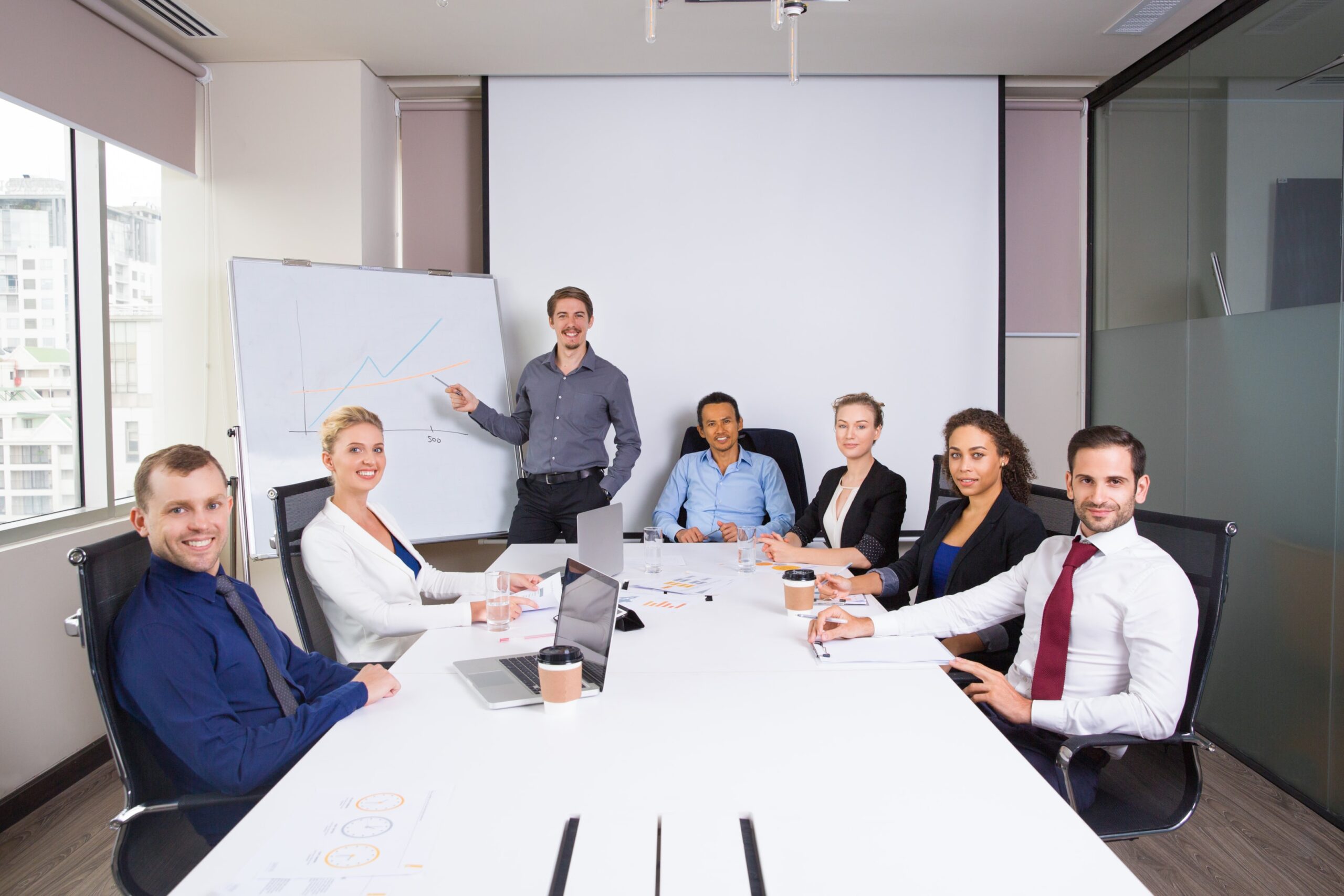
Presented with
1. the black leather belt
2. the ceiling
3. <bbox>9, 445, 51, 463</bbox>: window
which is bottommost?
the black leather belt

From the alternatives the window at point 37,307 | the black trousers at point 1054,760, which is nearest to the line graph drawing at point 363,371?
the window at point 37,307

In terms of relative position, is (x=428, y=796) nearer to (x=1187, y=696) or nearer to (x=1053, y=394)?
(x=1187, y=696)

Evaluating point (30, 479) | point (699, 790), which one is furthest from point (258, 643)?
point (30, 479)

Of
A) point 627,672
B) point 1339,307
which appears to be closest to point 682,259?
point 1339,307

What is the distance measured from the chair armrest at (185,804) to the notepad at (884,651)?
107 cm

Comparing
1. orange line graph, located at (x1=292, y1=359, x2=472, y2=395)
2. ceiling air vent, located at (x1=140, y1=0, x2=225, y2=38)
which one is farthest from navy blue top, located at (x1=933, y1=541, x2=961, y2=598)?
ceiling air vent, located at (x1=140, y1=0, x2=225, y2=38)

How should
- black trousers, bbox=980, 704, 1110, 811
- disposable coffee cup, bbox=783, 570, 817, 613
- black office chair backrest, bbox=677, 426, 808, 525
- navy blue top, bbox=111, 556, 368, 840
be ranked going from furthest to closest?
black office chair backrest, bbox=677, 426, 808, 525 < disposable coffee cup, bbox=783, 570, 817, 613 < black trousers, bbox=980, 704, 1110, 811 < navy blue top, bbox=111, 556, 368, 840

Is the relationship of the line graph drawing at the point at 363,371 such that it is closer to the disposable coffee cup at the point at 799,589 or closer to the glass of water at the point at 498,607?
the glass of water at the point at 498,607

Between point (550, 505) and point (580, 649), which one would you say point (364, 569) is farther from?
point (550, 505)

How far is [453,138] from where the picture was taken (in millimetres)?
4434

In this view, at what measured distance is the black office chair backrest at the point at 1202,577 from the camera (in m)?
1.75

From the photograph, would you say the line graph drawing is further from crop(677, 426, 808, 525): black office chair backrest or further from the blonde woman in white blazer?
the blonde woman in white blazer

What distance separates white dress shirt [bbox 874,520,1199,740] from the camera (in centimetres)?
167

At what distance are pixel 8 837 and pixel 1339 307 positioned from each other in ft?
14.2
